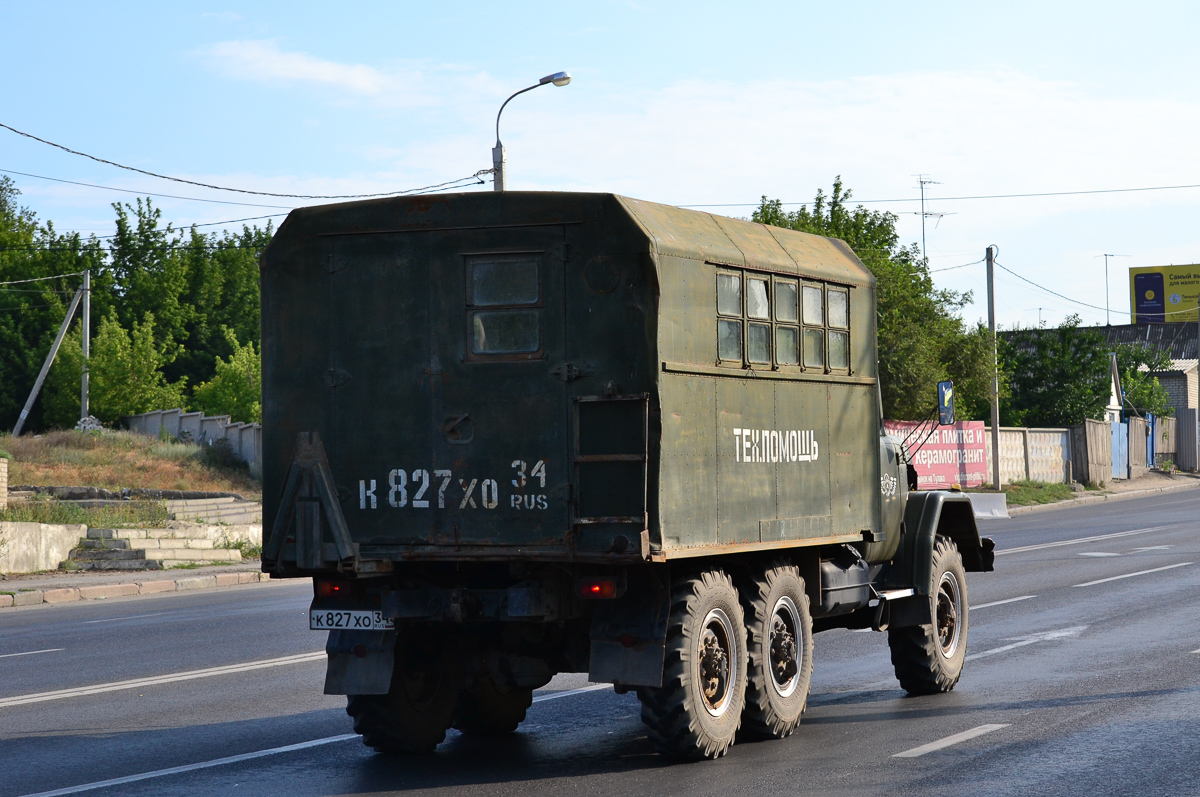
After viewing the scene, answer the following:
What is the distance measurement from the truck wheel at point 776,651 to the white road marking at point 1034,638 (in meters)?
3.61

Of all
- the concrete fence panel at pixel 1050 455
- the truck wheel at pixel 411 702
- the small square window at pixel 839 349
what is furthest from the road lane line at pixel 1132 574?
the concrete fence panel at pixel 1050 455

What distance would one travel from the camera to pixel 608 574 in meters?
6.97

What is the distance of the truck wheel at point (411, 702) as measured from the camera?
7773mm

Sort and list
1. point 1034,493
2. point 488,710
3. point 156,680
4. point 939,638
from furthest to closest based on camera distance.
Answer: point 1034,493 → point 156,680 → point 939,638 → point 488,710

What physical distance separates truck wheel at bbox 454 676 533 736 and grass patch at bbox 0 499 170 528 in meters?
17.7

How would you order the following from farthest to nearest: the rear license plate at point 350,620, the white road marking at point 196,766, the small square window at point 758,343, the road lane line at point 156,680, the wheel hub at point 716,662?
the road lane line at point 156,680 → the small square window at point 758,343 → the wheel hub at point 716,662 → the rear license plate at point 350,620 → the white road marking at point 196,766

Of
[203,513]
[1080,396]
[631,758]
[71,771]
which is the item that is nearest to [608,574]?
[631,758]

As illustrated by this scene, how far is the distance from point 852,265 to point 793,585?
2296 millimetres

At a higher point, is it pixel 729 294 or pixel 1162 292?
pixel 1162 292

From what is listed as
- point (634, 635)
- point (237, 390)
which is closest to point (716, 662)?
point (634, 635)

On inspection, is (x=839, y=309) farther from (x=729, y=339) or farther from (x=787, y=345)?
(x=729, y=339)

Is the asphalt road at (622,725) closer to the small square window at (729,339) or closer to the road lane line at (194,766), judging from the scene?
the road lane line at (194,766)

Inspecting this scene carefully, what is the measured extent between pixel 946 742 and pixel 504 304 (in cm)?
359

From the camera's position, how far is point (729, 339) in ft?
24.8
